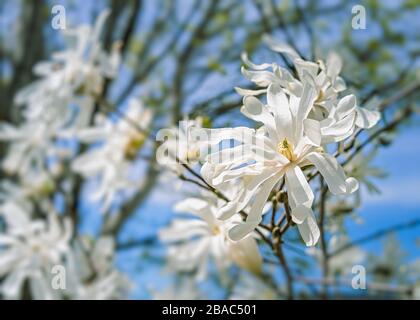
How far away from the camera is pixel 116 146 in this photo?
1.28 m

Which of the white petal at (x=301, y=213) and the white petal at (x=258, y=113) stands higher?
the white petal at (x=258, y=113)

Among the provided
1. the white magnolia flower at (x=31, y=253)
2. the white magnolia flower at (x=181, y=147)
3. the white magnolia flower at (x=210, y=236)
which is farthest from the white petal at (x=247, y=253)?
the white magnolia flower at (x=31, y=253)

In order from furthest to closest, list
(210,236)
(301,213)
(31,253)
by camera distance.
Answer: (31,253) < (210,236) < (301,213)

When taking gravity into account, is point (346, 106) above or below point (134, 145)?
below

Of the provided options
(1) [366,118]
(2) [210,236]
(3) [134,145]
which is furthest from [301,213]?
(3) [134,145]

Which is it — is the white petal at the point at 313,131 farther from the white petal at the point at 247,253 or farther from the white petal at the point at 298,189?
the white petal at the point at 247,253

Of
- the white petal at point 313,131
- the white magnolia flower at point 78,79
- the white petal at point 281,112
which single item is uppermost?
the white magnolia flower at point 78,79

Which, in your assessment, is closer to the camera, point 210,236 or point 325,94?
point 325,94

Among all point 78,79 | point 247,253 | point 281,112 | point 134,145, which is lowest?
point 247,253

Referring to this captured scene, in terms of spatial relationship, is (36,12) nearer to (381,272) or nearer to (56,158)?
(56,158)

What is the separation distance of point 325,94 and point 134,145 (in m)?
0.77

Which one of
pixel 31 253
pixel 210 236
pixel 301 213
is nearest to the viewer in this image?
pixel 301 213

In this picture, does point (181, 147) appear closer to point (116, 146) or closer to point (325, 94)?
point (325, 94)

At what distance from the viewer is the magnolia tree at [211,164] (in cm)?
Result: 51
